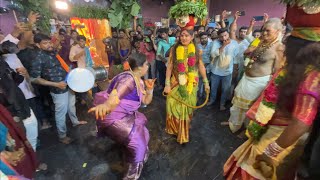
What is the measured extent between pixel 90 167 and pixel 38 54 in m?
1.80

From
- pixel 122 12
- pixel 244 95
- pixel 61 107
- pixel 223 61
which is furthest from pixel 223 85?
pixel 122 12

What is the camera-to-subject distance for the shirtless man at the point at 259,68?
9.25 feet

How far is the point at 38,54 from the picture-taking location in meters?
2.82

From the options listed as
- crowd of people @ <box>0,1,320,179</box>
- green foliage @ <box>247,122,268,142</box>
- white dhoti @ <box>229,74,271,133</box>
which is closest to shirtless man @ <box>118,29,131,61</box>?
crowd of people @ <box>0,1,320,179</box>

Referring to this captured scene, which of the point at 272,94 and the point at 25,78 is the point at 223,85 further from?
the point at 25,78

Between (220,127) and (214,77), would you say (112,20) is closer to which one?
(214,77)

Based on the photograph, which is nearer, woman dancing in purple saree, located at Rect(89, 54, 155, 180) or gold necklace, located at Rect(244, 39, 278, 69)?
woman dancing in purple saree, located at Rect(89, 54, 155, 180)

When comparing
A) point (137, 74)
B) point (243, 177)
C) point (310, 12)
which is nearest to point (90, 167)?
point (137, 74)

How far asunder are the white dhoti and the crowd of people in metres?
0.02

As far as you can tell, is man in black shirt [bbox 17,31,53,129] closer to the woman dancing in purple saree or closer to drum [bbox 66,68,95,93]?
drum [bbox 66,68,95,93]

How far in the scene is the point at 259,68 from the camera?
3.10 m

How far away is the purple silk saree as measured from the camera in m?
2.14

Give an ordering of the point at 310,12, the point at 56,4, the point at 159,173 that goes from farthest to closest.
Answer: the point at 56,4 → the point at 159,173 → the point at 310,12

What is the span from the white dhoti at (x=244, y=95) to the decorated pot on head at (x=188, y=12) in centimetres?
135
